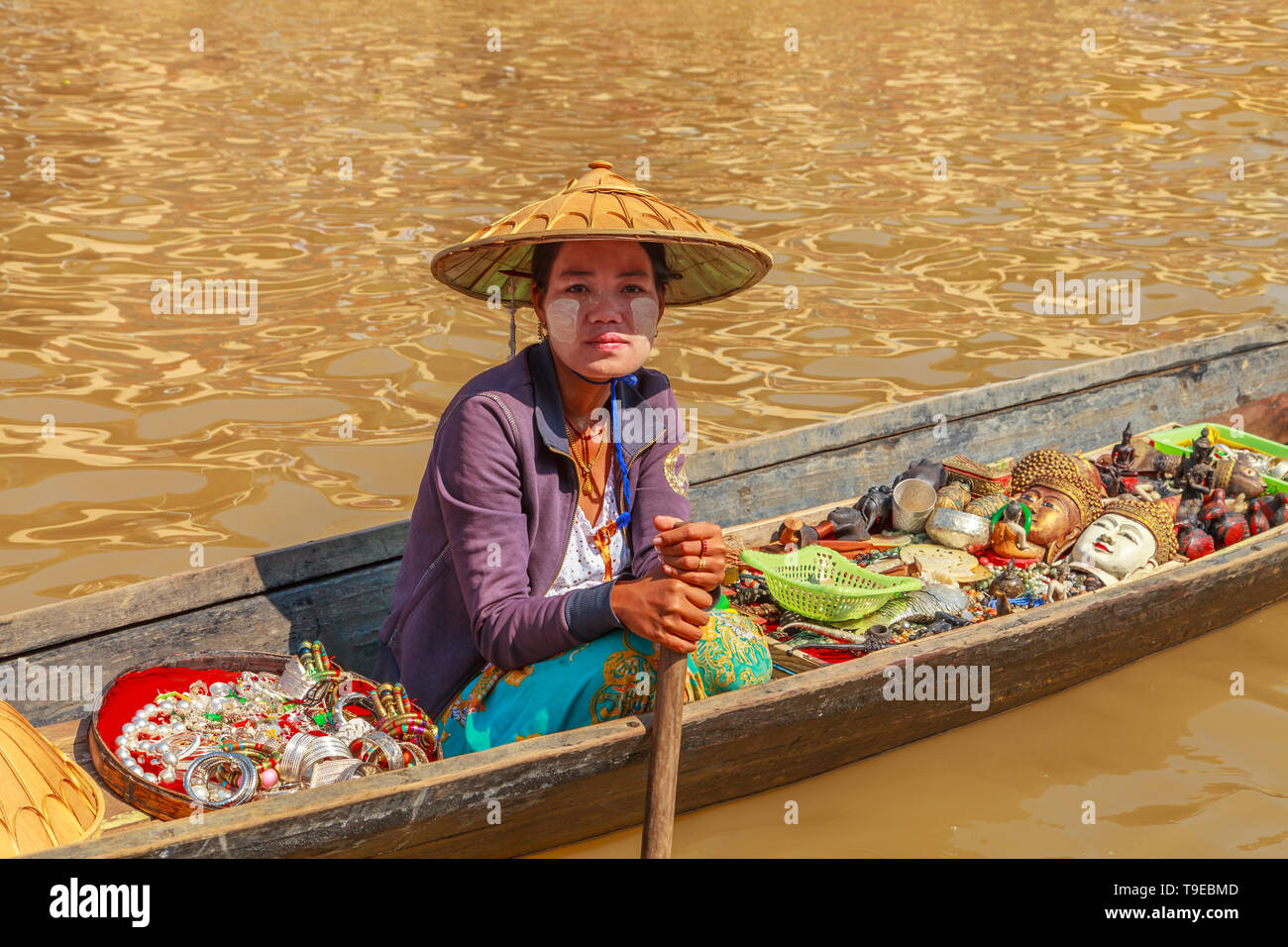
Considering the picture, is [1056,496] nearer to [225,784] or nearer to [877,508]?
[877,508]

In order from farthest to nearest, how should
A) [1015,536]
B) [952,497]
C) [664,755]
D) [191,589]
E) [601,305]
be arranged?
[952,497] → [1015,536] → [191,589] → [601,305] → [664,755]

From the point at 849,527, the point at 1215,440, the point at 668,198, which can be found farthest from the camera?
the point at 668,198

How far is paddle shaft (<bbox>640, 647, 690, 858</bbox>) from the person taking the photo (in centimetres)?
260

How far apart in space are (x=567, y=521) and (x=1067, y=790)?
165cm

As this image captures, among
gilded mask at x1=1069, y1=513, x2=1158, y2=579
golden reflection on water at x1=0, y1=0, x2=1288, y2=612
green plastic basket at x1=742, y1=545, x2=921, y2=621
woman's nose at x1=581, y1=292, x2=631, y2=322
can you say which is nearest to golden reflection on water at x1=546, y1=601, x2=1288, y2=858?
gilded mask at x1=1069, y1=513, x2=1158, y2=579

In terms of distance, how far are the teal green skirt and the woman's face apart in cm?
61

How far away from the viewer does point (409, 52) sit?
56.2 ft

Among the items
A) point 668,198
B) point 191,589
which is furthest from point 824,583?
point 668,198

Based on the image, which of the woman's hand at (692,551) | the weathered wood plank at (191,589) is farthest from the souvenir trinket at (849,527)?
the woman's hand at (692,551)

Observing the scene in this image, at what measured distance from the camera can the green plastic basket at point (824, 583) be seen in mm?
3643

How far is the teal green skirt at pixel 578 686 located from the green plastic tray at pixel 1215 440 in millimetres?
2697

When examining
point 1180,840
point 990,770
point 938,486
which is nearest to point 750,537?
point 938,486

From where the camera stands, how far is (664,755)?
2.63 m
